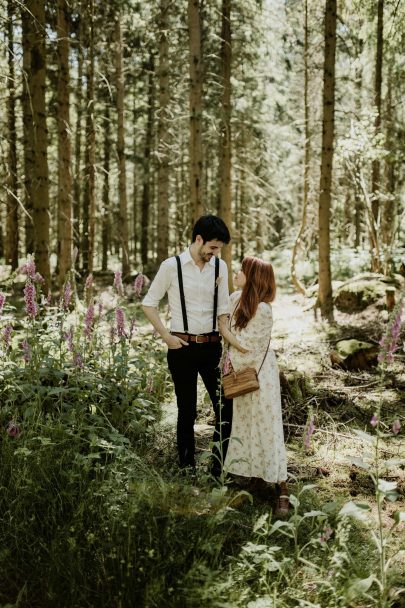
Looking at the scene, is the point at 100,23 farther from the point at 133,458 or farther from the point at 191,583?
the point at 191,583

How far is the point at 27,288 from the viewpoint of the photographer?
443 cm

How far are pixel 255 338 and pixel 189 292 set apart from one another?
67 centimetres

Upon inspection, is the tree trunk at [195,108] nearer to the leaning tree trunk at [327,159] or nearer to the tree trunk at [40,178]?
the leaning tree trunk at [327,159]

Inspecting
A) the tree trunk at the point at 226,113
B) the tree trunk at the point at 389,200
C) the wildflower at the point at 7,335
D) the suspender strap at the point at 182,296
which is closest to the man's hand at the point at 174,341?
the suspender strap at the point at 182,296

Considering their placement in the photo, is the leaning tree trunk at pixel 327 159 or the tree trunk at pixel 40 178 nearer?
the tree trunk at pixel 40 178

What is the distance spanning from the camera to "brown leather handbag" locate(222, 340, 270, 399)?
13.7ft

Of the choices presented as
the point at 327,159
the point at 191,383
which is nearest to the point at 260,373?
the point at 191,383

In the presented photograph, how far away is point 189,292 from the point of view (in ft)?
14.0

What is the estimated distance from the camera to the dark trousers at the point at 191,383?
432cm

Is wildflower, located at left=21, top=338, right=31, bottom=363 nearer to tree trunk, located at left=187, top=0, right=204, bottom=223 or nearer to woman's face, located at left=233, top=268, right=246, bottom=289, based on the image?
woman's face, located at left=233, top=268, right=246, bottom=289

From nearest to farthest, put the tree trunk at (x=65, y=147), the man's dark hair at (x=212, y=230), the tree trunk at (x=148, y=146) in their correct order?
the man's dark hair at (x=212, y=230) → the tree trunk at (x=65, y=147) → the tree trunk at (x=148, y=146)

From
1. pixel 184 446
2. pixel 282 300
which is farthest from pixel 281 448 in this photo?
pixel 282 300

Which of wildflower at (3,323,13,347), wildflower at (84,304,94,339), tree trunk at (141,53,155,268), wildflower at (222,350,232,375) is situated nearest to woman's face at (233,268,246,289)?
wildflower at (222,350,232,375)

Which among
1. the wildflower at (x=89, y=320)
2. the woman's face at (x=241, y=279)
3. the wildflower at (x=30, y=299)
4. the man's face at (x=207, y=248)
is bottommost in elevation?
the wildflower at (x=89, y=320)
